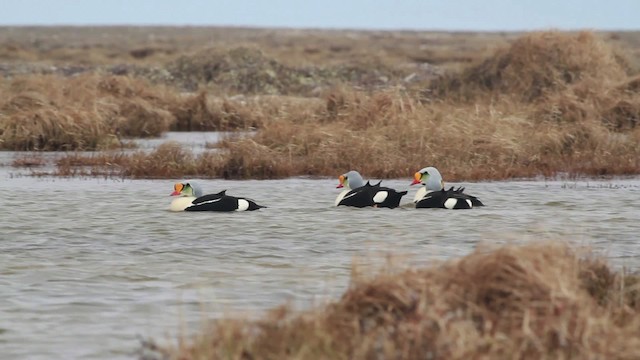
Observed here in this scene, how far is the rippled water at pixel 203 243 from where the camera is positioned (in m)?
8.97

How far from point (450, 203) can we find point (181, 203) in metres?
3.26

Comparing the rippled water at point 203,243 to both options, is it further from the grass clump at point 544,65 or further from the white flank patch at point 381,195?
the grass clump at point 544,65

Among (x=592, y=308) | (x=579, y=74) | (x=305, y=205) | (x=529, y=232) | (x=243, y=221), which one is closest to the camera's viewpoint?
(x=592, y=308)

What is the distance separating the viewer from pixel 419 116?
23.0 m

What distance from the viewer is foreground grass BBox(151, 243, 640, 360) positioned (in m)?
6.89

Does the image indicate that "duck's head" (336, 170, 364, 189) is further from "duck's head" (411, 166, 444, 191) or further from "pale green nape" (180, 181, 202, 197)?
"pale green nape" (180, 181, 202, 197)

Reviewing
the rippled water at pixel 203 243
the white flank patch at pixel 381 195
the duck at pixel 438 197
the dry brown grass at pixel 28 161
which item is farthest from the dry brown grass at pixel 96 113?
the white flank patch at pixel 381 195

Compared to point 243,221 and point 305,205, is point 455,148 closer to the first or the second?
point 305,205

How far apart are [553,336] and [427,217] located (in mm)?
8027

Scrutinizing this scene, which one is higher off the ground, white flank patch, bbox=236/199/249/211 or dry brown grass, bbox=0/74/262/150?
dry brown grass, bbox=0/74/262/150

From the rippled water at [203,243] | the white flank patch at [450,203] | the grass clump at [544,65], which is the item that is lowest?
the rippled water at [203,243]

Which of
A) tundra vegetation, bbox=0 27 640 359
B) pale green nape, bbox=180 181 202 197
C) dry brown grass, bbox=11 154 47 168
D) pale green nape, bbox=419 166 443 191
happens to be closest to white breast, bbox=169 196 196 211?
A: pale green nape, bbox=180 181 202 197

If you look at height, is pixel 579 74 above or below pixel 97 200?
above

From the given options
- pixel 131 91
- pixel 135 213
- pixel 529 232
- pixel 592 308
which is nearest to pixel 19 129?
pixel 131 91
